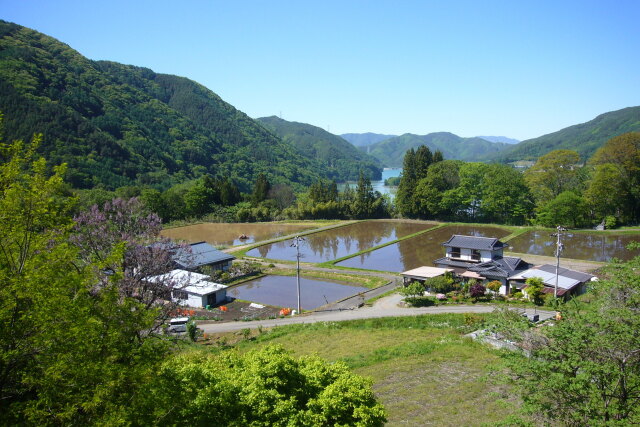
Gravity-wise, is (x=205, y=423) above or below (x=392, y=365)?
above

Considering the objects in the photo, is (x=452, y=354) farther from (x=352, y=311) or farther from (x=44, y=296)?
(x=44, y=296)

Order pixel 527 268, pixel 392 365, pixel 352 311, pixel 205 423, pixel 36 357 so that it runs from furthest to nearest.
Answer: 1. pixel 527 268
2. pixel 352 311
3. pixel 392 365
4. pixel 205 423
5. pixel 36 357

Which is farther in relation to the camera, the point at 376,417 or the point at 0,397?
the point at 376,417

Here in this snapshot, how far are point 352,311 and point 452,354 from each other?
917 centimetres

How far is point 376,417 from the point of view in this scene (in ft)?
25.3

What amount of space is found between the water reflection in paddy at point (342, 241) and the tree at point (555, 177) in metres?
16.0

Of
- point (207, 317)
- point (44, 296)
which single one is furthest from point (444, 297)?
point (44, 296)

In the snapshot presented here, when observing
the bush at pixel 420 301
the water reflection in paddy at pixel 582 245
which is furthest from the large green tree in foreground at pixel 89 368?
the water reflection in paddy at pixel 582 245

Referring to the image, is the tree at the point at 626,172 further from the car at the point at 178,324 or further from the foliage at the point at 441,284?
the car at the point at 178,324

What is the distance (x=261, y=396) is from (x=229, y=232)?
51217mm

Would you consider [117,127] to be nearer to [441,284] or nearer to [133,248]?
[441,284]

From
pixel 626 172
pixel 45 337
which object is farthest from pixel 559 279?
pixel 626 172

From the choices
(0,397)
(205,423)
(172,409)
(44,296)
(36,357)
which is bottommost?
(205,423)

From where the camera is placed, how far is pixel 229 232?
2247 inches
